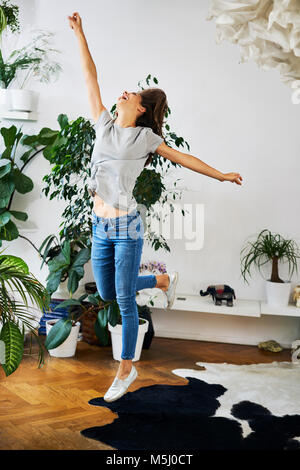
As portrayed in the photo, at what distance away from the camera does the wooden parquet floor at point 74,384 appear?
89.8 inches

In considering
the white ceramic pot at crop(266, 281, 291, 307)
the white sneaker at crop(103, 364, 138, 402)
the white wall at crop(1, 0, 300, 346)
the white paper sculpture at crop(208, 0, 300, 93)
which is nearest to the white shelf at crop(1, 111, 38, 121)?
the white wall at crop(1, 0, 300, 346)

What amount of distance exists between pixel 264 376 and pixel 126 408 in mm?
1053

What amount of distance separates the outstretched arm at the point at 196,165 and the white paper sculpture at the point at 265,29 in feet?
5.00

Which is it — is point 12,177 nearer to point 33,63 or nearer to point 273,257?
point 33,63

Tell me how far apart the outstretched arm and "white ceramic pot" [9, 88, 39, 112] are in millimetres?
2099

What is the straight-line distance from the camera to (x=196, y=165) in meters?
2.52

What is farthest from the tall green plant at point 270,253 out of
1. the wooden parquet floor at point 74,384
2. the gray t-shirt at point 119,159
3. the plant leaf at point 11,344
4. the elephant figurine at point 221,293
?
the plant leaf at point 11,344

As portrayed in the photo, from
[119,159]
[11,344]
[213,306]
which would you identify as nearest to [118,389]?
[11,344]

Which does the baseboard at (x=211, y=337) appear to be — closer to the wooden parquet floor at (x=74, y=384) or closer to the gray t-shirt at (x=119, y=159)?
the wooden parquet floor at (x=74, y=384)

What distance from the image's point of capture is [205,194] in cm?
414

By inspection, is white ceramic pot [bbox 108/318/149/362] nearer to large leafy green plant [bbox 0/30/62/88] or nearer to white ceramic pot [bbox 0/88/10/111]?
white ceramic pot [bbox 0/88/10/111]

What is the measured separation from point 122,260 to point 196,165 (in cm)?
60

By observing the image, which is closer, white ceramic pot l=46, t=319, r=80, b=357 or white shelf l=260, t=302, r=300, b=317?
white ceramic pot l=46, t=319, r=80, b=357

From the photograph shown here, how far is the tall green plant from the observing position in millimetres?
3871
